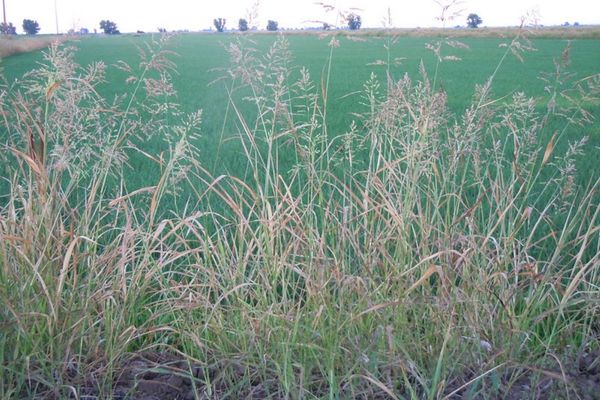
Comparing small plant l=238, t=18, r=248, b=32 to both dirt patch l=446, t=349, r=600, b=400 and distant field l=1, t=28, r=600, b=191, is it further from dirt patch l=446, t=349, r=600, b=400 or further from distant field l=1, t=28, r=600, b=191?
dirt patch l=446, t=349, r=600, b=400

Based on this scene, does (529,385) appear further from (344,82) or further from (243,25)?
(344,82)

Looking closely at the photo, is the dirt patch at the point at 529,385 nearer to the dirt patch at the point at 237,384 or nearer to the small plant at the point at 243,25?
the dirt patch at the point at 237,384

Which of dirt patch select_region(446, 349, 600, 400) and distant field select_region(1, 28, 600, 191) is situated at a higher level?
distant field select_region(1, 28, 600, 191)

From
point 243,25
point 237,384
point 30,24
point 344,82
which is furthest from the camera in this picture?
point 344,82

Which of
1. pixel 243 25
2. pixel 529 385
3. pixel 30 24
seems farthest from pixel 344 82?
pixel 529 385

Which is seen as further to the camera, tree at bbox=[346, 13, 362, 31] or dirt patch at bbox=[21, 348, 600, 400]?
tree at bbox=[346, 13, 362, 31]

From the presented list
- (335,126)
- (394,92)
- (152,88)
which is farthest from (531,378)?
(335,126)

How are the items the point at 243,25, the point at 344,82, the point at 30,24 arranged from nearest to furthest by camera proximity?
the point at 243,25, the point at 30,24, the point at 344,82

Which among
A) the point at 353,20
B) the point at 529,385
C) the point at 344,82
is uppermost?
the point at 353,20

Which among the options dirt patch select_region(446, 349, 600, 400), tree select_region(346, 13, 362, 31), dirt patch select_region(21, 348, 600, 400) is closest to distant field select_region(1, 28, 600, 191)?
tree select_region(346, 13, 362, 31)

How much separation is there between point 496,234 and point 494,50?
29.0 m

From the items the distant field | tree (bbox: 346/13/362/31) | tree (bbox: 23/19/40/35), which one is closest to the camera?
tree (bbox: 346/13/362/31)

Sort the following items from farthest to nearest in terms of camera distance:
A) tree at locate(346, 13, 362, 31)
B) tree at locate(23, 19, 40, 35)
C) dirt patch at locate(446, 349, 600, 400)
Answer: tree at locate(23, 19, 40, 35), tree at locate(346, 13, 362, 31), dirt patch at locate(446, 349, 600, 400)

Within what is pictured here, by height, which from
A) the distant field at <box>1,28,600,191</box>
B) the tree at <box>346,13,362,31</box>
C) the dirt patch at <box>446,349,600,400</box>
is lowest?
the dirt patch at <box>446,349,600,400</box>
